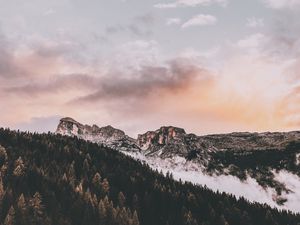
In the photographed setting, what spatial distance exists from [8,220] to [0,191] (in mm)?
25018

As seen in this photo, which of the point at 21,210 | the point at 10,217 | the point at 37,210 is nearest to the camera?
the point at 10,217

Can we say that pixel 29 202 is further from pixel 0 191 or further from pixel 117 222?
pixel 117 222

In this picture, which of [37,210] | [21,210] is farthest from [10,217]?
[37,210]

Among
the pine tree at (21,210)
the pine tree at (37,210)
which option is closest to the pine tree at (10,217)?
the pine tree at (21,210)

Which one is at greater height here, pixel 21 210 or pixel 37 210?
pixel 37 210

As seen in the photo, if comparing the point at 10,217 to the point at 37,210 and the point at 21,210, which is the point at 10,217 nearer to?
the point at 21,210

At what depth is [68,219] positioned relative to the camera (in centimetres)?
19550

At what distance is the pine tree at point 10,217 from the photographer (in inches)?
6594

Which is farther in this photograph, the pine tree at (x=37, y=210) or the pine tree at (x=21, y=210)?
the pine tree at (x=37, y=210)

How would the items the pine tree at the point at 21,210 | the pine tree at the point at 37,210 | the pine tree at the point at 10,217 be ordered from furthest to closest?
1. the pine tree at the point at 37,210
2. the pine tree at the point at 21,210
3. the pine tree at the point at 10,217

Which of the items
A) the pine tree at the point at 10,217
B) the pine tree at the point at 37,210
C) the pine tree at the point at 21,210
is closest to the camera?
the pine tree at the point at 10,217

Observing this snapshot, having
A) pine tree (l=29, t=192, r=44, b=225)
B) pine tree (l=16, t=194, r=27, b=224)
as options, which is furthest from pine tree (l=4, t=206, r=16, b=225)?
pine tree (l=29, t=192, r=44, b=225)

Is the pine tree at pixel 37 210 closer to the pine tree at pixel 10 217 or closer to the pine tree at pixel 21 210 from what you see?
the pine tree at pixel 21 210

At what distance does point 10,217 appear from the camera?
556ft
